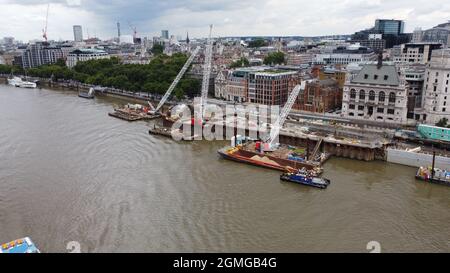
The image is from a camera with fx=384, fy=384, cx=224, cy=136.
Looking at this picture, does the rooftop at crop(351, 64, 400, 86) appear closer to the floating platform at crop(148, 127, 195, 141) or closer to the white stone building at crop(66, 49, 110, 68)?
the floating platform at crop(148, 127, 195, 141)

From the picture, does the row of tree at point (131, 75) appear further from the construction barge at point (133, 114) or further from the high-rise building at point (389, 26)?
the high-rise building at point (389, 26)

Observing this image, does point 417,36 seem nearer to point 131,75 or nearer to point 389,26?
point 389,26

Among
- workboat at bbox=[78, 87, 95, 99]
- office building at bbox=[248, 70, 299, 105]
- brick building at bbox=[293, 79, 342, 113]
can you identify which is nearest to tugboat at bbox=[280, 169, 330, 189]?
brick building at bbox=[293, 79, 342, 113]

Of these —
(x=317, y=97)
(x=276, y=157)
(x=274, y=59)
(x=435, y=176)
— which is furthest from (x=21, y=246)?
(x=274, y=59)

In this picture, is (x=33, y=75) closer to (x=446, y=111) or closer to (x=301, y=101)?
(x=301, y=101)

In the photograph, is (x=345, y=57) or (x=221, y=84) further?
(x=345, y=57)

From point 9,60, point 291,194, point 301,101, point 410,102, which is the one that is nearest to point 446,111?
point 410,102
